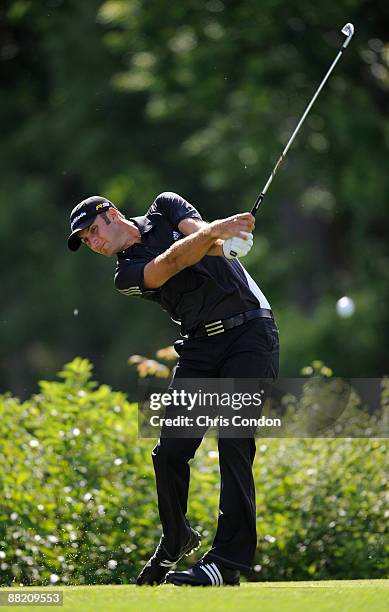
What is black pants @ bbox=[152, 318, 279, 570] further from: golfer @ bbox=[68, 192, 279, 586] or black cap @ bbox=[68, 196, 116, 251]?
black cap @ bbox=[68, 196, 116, 251]

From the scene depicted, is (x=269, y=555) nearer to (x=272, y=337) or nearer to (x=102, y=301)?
(x=272, y=337)

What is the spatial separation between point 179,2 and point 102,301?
717cm

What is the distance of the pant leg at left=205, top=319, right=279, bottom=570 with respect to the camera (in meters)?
6.64

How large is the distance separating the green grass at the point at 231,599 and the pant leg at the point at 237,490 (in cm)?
18

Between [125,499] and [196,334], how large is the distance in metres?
1.76

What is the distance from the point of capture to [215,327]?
6.76 m

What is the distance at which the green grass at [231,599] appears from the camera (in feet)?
18.8

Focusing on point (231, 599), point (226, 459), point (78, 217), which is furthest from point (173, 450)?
point (78, 217)

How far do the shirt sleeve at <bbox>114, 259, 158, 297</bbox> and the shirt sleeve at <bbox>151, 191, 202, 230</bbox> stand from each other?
30cm

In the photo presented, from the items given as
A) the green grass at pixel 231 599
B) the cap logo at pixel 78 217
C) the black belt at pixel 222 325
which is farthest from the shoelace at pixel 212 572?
the cap logo at pixel 78 217

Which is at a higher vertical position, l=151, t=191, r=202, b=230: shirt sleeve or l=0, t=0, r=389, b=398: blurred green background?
l=0, t=0, r=389, b=398: blurred green background

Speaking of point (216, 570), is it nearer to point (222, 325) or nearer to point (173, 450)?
point (173, 450)

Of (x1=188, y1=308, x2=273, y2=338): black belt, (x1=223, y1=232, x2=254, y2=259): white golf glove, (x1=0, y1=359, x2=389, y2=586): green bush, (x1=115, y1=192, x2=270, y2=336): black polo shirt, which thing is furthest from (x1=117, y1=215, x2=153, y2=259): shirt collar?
(x1=0, y1=359, x2=389, y2=586): green bush

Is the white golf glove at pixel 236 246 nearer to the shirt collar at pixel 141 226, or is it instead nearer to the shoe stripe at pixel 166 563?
the shirt collar at pixel 141 226
